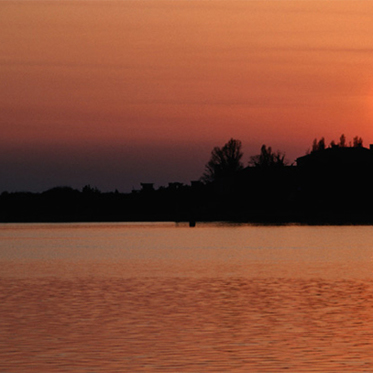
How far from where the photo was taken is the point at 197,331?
1219 inches

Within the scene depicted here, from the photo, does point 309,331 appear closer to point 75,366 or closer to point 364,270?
point 75,366

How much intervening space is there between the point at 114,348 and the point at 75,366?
3059 mm

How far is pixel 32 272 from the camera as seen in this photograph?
205ft

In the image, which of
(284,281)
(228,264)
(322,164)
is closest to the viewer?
(284,281)

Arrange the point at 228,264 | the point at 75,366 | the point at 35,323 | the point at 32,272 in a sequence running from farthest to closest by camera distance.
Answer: the point at 228,264
the point at 32,272
the point at 35,323
the point at 75,366

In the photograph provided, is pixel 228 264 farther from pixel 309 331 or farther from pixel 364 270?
pixel 309 331

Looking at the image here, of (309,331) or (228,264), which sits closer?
(309,331)

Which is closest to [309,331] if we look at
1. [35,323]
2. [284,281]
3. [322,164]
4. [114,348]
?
[114,348]

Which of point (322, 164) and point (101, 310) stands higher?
point (322, 164)

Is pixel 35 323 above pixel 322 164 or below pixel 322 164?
below

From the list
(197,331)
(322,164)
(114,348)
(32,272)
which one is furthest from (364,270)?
(322,164)

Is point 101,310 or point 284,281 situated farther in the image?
point 284,281

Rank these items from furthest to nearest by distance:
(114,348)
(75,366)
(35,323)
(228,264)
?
(228,264)
(35,323)
(114,348)
(75,366)

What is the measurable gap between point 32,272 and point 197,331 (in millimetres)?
33027
